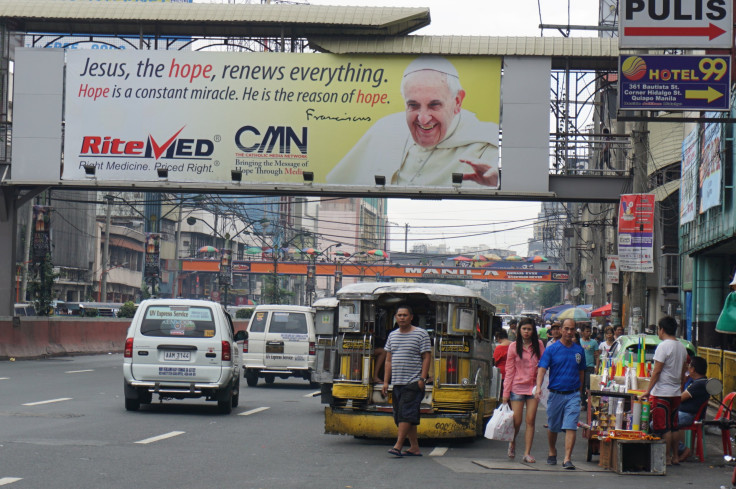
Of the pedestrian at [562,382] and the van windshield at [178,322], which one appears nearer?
the pedestrian at [562,382]

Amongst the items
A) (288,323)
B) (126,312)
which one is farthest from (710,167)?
(126,312)

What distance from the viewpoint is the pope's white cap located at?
30422 millimetres

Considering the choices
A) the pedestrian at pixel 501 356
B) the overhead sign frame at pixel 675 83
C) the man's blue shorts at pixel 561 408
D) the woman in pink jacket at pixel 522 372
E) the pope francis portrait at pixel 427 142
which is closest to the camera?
the man's blue shorts at pixel 561 408

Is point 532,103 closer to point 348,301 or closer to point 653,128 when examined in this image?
point 653,128

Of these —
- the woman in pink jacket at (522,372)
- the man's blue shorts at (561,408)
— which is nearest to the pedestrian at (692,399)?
the man's blue shorts at (561,408)

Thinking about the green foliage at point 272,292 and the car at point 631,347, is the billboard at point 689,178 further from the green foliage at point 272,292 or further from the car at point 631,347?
the green foliage at point 272,292

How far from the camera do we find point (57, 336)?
37219mm

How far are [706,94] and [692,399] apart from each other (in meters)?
3.96

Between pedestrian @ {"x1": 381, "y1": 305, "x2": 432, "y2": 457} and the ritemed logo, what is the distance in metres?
18.1

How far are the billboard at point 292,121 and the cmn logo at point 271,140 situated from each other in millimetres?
28

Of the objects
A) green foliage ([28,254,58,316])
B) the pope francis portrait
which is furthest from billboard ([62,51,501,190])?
green foliage ([28,254,58,316])

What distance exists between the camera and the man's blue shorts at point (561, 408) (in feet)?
42.5

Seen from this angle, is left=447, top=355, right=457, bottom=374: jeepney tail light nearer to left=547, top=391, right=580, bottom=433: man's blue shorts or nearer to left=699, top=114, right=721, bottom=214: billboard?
left=547, top=391, right=580, bottom=433: man's blue shorts

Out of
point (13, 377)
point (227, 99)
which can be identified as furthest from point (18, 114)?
point (13, 377)
